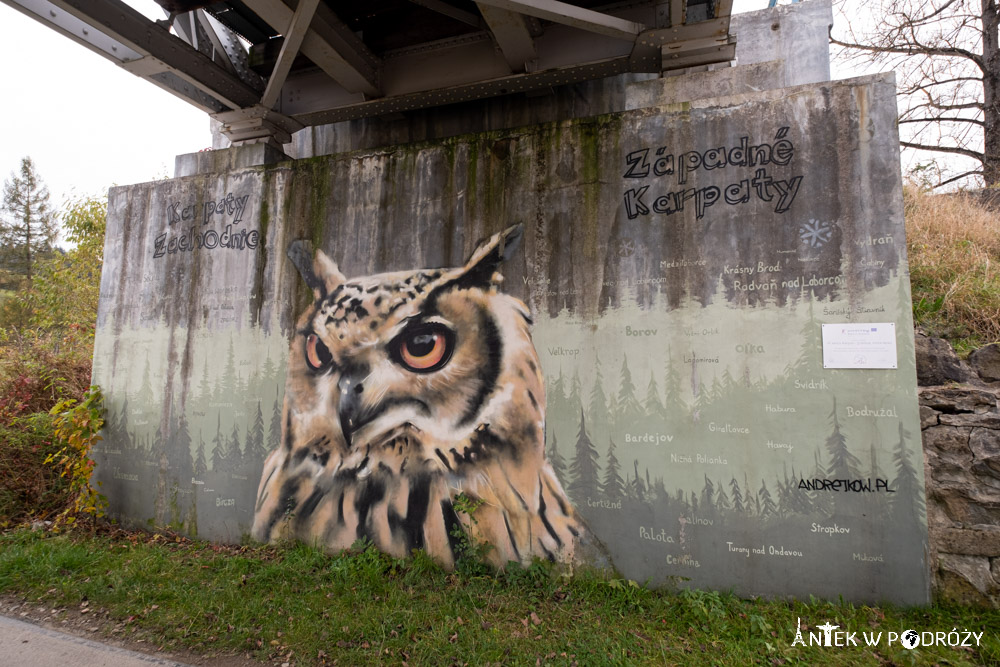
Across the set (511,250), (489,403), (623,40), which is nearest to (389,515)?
(489,403)

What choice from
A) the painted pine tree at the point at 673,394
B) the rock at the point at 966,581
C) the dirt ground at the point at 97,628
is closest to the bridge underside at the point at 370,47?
the painted pine tree at the point at 673,394

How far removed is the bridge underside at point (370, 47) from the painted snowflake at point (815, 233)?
1.84 m

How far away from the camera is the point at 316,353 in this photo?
5.21 m

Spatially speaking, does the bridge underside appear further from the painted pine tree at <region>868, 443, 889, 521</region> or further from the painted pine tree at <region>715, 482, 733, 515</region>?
the painted pine tree at <region>715, 482, 733, 515</region>

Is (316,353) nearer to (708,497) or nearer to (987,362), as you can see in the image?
(708,497)

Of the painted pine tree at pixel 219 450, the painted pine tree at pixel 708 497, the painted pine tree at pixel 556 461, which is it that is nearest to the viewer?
the painted pine tree at pixel 708 497

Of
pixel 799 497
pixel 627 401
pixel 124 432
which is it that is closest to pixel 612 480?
pixel 627 401

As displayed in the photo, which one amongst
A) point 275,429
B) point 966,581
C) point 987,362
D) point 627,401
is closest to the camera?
point 966,581

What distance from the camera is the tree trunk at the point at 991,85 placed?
8.08m

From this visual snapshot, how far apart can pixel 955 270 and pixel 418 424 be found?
17.9ft

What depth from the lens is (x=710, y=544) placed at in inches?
155

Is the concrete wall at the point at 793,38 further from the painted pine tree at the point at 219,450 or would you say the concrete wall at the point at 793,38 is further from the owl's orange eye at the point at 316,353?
the painted pine tree at the point at 219,450

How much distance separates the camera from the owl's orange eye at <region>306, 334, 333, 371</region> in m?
5.17

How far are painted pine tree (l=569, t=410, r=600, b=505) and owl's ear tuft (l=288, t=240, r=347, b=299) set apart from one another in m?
2.89
